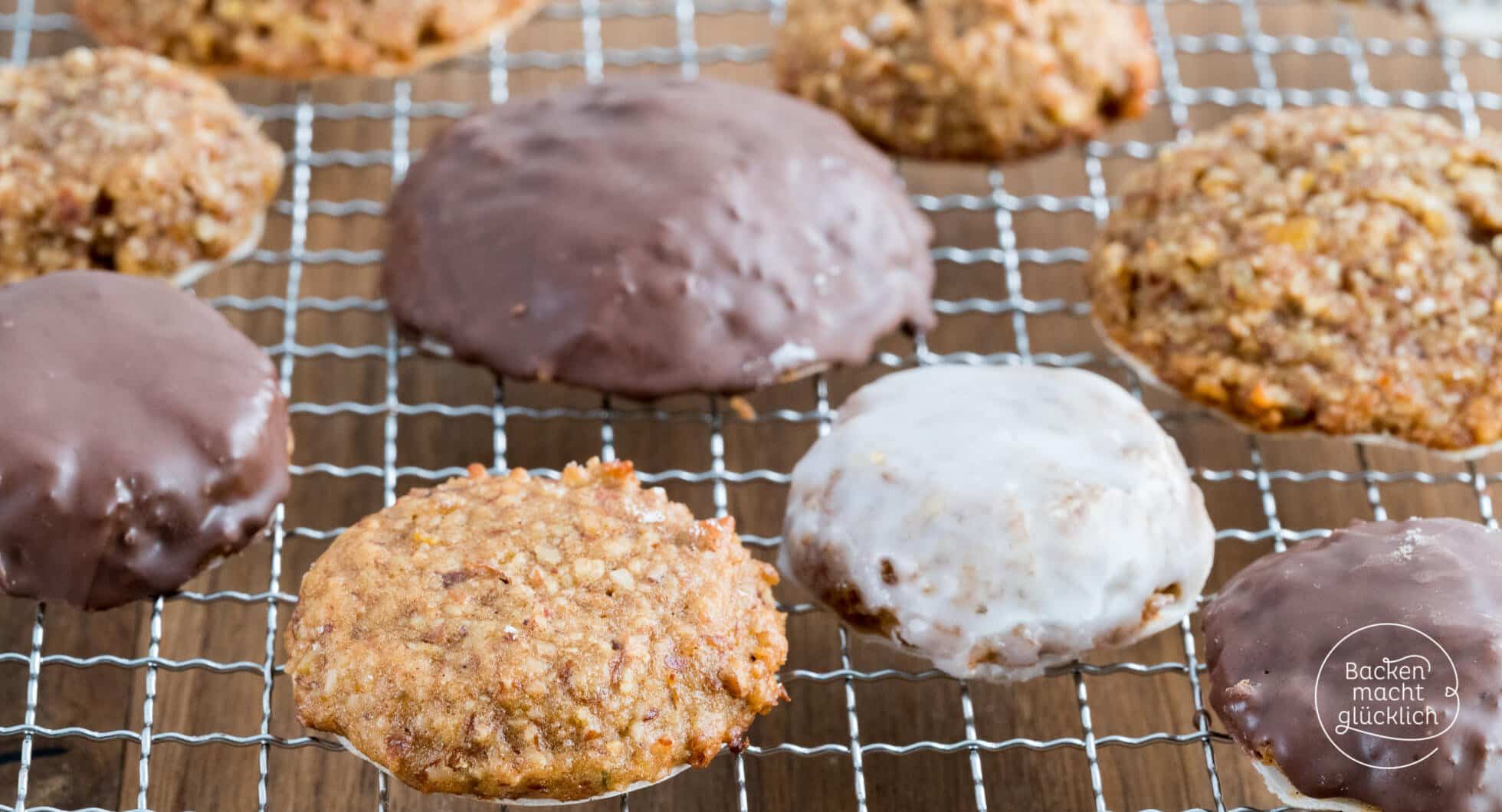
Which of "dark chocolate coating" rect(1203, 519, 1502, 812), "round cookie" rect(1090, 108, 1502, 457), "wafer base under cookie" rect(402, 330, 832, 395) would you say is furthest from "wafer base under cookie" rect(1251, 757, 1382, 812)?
"wafer base under cookie" rect(402, 330, 832, 395)

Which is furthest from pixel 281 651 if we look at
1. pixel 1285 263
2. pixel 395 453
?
pixel 1285 263

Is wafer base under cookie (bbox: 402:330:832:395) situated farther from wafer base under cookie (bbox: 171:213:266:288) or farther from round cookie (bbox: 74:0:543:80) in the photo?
round cookie (bbox: 74:0:543:80)

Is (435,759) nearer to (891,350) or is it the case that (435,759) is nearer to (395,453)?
→ (395,453)

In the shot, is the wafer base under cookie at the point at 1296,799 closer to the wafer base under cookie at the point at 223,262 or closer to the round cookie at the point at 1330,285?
the round cookie at the point at 1330,285

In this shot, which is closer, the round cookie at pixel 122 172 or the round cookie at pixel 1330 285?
the round cookie at pixel 1330 285

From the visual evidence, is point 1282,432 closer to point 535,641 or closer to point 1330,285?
point 1330,285

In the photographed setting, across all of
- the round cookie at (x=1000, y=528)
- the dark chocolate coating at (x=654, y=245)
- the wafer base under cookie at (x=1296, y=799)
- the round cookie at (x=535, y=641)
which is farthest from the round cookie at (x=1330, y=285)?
the round cookie at (x=535, y=641)
